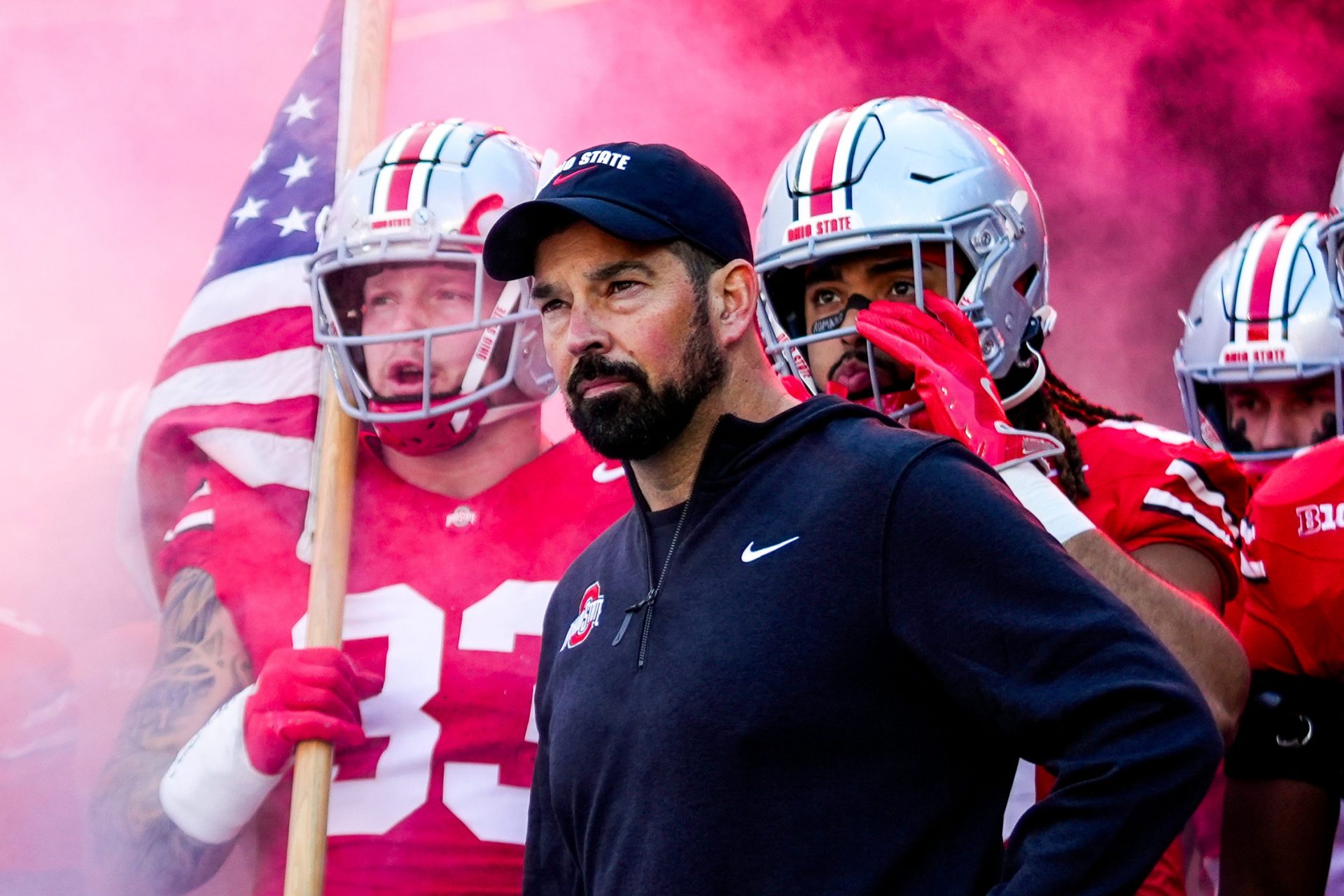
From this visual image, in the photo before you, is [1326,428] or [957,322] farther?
[1326,428]

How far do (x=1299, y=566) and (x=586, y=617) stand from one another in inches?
53.5

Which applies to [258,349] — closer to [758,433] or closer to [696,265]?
[696,265]

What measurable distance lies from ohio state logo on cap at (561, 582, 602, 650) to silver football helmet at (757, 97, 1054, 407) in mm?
853

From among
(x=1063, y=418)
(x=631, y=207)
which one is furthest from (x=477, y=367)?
(x=631, y=207)

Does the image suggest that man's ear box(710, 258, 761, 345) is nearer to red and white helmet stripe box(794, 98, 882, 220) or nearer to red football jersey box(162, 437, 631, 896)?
red and white helmet stripe box(794, 98, 882, 220)

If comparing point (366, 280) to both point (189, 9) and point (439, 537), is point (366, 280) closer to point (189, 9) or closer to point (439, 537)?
point (439, 537)

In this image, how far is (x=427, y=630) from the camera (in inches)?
119

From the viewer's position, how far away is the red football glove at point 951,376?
92.2 inches

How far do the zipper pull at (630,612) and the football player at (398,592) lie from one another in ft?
3.46

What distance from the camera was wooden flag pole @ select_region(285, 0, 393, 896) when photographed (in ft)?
9.03

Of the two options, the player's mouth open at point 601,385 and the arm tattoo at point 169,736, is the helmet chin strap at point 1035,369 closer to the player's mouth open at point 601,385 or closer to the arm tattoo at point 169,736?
the player's mouth open at point 601,385

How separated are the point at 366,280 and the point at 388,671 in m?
0.87

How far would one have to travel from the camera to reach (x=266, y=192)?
3.85 meters

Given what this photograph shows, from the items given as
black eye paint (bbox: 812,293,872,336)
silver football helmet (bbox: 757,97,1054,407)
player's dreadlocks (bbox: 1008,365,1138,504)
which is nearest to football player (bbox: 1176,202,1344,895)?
player's dreadlocks (bbox: 1008,365,1138,504)
